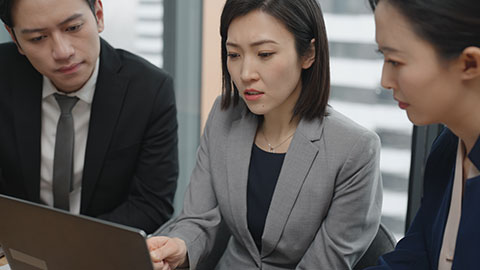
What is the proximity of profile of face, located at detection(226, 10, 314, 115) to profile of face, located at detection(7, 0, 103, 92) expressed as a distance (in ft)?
1.76

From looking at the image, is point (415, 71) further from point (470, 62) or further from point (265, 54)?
point (265, 54)

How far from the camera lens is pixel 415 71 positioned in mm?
1014

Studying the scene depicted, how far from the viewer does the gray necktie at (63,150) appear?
1.86 meters

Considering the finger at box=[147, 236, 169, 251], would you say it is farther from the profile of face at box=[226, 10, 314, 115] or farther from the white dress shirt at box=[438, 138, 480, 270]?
the white dress shirt at box=[438, 138, 480, 270]

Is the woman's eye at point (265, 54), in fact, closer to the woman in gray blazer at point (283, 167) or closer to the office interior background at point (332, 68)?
the woman in gray blazer at point (283, 167)

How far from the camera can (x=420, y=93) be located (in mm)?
1031

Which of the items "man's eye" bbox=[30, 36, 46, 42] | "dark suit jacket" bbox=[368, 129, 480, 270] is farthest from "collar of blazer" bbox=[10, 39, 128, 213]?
"dark suit jacket" bbox=[368, 129, 480, 270]

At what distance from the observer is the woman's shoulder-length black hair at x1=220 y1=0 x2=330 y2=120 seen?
1420 mm

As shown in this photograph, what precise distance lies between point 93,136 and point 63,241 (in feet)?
2.79

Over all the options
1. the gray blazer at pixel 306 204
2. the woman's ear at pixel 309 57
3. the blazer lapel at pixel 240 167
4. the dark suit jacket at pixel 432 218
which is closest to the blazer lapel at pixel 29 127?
the gray blazer at pixel 306 204

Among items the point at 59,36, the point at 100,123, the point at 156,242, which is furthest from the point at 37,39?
the point at 156,242

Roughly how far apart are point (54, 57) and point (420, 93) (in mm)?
1154

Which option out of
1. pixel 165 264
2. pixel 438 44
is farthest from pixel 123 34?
pixel 438 44

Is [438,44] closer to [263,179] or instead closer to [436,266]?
[436,266]
